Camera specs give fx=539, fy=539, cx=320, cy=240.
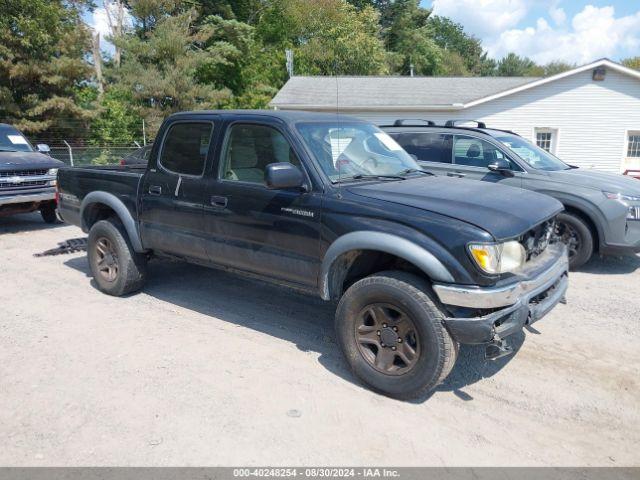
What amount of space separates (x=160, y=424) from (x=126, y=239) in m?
2.84

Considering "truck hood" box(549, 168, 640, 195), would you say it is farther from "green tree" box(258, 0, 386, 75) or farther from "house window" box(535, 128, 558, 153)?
"green tree" box(258, 0, 386, 75)

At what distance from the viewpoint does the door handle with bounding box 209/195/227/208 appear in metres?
4.78

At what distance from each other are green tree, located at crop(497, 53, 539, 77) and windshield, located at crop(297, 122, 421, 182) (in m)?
78.9

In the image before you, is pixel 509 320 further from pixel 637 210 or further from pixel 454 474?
pixel 637 210

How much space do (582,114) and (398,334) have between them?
67.4 feet

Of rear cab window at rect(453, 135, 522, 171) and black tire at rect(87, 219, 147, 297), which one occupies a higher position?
rear cab window at rect(453, 135, 522, 171)

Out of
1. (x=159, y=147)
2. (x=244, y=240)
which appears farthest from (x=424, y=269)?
(x=159, y=147)

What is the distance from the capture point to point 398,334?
12.5 ft

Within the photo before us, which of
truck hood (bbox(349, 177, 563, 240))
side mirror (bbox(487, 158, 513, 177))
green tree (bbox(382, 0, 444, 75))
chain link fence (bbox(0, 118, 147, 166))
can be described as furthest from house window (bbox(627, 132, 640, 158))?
green tree (bbox(382, 0, 444, 75))

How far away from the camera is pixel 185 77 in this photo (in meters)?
26.9

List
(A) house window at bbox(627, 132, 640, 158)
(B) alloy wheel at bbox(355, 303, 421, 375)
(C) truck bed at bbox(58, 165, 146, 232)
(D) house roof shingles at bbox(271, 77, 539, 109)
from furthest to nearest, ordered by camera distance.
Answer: (D) house roof shingles at bbox(271, 77, 539, 109), (A) house window at bbox(627, 132, 640, 158), (C) truck bed at bbox(58, 165, 146, 232), (B) alloy wheel at bbox(355, 303, 421, 375)

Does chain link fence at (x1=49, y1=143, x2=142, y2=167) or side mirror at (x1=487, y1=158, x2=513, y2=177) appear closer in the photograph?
side mirror at (x1=487, y1=158, x2=513, y2=177)

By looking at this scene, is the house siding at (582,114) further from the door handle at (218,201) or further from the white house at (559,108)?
the door handle at (218,201)

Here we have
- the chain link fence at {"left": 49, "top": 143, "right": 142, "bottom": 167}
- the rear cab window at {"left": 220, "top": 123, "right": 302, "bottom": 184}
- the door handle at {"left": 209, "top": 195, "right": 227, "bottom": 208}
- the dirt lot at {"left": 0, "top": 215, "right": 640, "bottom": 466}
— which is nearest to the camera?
the dirt lot at {"left": 0, "top": 215, "right": 640, "bottom": 466}
